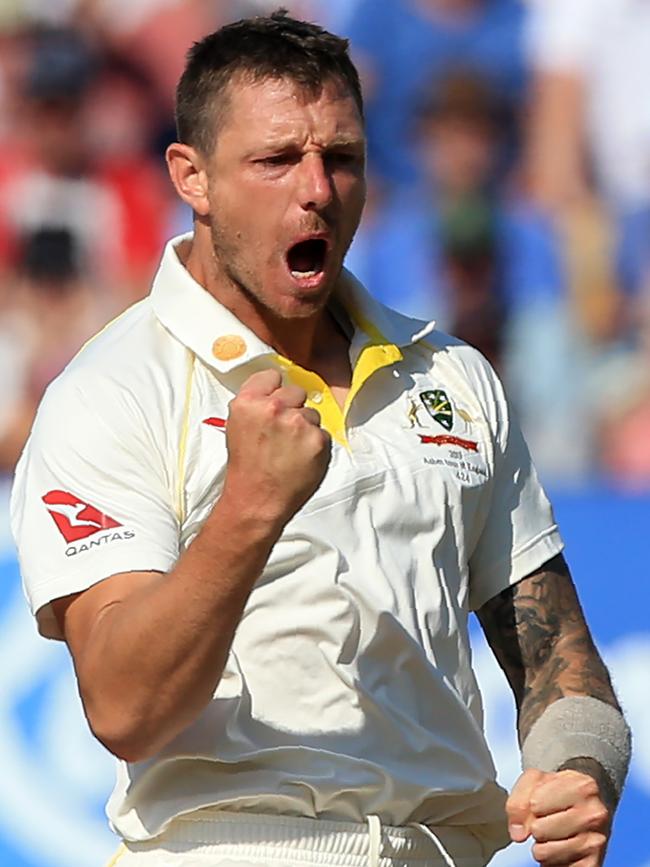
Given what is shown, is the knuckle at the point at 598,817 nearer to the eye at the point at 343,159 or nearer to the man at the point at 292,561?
the man at the point at 292,561

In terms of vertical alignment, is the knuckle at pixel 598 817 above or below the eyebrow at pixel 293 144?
below

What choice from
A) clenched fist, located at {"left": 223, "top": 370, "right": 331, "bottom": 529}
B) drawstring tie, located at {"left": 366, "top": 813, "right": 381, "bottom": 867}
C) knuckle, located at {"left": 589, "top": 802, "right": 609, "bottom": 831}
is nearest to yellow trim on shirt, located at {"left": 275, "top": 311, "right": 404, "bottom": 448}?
clenched fist, located at {"left": 223, "top": 370, "right": 331, "bottom": 529}

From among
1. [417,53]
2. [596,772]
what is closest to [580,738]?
[596,772]

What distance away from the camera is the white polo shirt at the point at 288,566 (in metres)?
3.00

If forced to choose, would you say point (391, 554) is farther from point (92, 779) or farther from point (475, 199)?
point (475, 199)

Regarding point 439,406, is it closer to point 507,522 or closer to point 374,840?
point 507,522

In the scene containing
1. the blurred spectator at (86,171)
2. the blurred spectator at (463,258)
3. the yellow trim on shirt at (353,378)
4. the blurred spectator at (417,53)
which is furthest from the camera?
the blurred spectator at (417,53)

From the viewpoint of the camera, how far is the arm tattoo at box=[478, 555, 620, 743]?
3.35 meters

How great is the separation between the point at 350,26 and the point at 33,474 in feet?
16.7

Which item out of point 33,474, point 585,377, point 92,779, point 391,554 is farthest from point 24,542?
point 585,377

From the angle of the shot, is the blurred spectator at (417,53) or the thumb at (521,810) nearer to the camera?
the thumb at (521,810)

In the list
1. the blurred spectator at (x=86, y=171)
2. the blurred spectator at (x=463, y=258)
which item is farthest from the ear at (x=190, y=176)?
the blurred spectator at (x=86, y=171)

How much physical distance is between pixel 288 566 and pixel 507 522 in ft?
1.83

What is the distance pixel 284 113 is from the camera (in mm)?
3178
